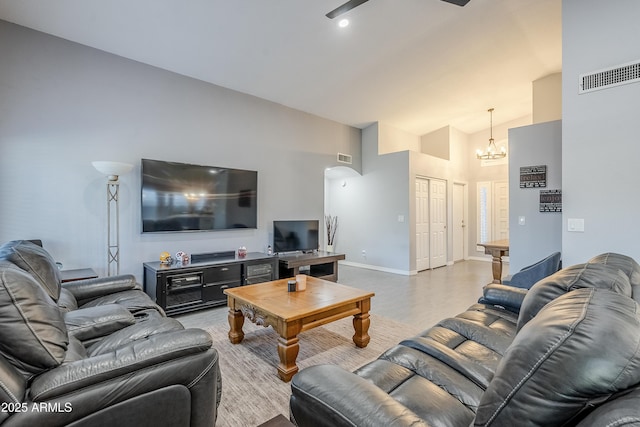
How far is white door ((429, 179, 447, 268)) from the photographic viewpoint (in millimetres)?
6570

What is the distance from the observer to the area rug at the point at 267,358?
1.86 meters

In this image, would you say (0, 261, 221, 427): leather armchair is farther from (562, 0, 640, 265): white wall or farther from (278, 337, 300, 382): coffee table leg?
(562, 0, 640, 265): white wall

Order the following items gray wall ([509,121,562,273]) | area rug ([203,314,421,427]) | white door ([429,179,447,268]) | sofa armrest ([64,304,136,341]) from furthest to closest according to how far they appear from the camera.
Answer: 1. white door ([429,179,447,268])
2. gray wall ([509,121,562,273])
3. area rug ([203,314,421,427])
4. sofa armrest ([64,304,136,341])

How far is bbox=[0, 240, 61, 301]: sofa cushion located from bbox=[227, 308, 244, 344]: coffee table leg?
1.29m

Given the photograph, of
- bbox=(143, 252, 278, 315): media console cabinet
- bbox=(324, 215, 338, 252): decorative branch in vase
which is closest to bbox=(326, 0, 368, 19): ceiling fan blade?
bbox=(143, 252, 278, 315): media console cabinet

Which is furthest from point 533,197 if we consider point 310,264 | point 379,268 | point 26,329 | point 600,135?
point 26,329

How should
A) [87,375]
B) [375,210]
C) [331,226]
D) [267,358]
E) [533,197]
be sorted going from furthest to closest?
[331,226] < [375,210] < [533,197] < [267,358] < [87,375]

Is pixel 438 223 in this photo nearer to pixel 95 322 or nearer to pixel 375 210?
pixel 375 210

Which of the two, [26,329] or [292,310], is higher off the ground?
[26,329]

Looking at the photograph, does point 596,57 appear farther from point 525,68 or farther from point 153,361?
point 153,361

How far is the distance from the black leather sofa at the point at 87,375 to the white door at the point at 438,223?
6012mm

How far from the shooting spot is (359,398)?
0.97 meters

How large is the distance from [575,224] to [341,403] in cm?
328

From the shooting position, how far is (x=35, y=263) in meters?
1.98
